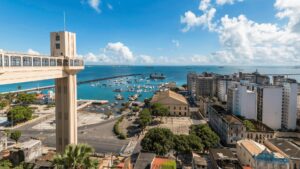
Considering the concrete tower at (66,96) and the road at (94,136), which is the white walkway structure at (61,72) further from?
the road at (94,136)

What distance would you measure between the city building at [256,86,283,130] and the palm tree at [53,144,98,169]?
174 feet

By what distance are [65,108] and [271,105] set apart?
5249 centimetres

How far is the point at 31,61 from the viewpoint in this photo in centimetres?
2189

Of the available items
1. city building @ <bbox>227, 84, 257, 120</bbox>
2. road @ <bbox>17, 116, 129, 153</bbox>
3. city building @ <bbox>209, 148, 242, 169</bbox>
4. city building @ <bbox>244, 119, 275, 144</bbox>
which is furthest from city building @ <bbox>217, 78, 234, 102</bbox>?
city building @ <bbox>209, 148, 242, 169</bbox>

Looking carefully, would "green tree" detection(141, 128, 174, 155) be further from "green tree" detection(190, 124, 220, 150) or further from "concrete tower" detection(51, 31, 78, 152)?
"concrete tower" detection(51, 31, 78, 152)

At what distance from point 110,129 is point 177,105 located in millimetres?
29603

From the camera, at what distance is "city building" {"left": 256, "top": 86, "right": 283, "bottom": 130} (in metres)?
56.9

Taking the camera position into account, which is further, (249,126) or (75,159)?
(249,126)

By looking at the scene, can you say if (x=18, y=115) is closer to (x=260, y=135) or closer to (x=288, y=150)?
(x=260, y=135)

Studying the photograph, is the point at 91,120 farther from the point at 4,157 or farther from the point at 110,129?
the point at 4,157

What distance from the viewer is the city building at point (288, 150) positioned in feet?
113

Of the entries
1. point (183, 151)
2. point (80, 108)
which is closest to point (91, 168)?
point (183, 151)

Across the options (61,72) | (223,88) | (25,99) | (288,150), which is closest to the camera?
(61,72)

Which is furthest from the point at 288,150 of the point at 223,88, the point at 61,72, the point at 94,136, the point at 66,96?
the point at 223,88
